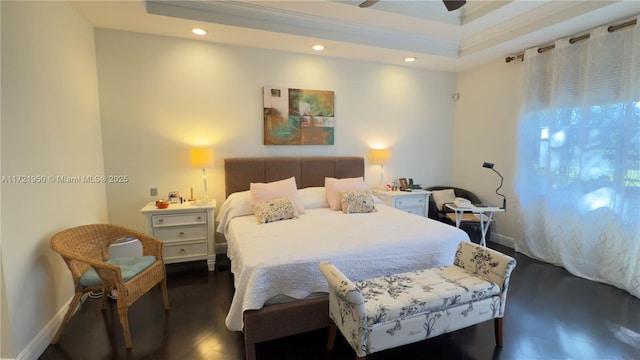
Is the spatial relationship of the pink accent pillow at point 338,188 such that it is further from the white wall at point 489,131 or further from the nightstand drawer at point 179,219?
the white wall at point 489,131

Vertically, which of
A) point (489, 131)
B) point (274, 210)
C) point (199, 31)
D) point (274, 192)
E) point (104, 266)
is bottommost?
point (104, 266)

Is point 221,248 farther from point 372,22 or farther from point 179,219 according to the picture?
point 372,22

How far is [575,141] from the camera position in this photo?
3.20m

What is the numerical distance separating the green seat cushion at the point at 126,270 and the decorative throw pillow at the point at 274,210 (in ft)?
3.25

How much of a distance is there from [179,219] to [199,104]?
1.39 meters

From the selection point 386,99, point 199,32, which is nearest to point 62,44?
point 199,32

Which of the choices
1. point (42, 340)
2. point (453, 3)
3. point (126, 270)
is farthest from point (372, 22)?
point (42, 340)

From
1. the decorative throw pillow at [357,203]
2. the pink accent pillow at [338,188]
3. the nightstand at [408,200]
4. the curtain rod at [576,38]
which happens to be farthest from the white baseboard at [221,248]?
the curtain rod at [576,38]

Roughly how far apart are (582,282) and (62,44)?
5.35 m

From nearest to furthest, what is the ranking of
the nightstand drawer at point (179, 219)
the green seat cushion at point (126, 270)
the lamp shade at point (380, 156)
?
the green seat cushion at point (126, 270) < the nightstand drawer at point (179, 219) < the lamp shade at point (380, 156)

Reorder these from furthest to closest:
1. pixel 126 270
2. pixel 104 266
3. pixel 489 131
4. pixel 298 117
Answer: pixel 489 131
pixel 298 117
pixel 126 270
pixel 104 266

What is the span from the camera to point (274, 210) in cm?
301

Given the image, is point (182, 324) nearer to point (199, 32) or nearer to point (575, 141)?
point (199, 32)

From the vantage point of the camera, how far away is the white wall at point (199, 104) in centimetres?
328
